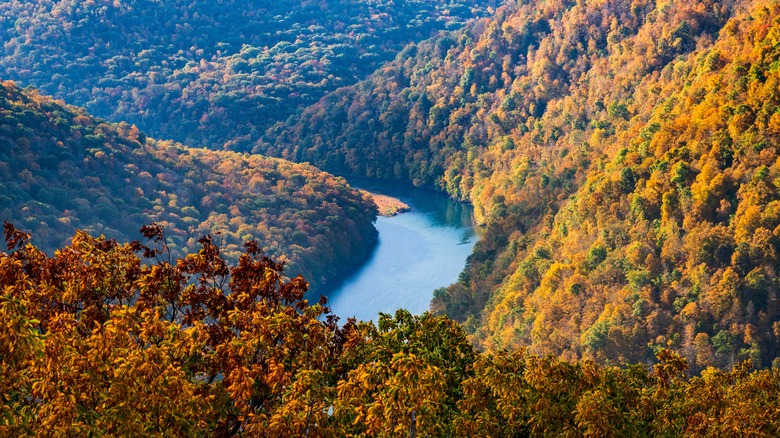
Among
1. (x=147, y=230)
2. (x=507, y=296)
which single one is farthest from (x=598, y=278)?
(x=147, y=230)

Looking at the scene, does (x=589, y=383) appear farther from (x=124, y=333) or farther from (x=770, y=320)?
(x=770, y=320)

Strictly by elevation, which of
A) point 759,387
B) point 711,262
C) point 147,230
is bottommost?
point 711,262

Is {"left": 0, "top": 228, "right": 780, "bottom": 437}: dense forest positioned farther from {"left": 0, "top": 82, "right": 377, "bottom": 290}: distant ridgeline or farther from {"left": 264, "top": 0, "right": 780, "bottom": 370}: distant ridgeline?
{"left": 0, "top": 82, "right": 377, "bottom": 290}: distant ridgeline

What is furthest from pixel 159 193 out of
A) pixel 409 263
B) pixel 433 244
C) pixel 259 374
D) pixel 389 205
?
pixel 259 374

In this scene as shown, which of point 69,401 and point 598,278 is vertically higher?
point 69,401

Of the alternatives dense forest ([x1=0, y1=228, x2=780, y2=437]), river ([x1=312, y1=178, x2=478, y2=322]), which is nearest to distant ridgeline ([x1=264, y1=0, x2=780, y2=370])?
river ([x1=312, y1=178, x2=478, y2=322])

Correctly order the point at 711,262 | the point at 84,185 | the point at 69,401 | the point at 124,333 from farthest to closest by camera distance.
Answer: the point at 84,185, the point at 711,262, the point at 124,333, the point at 69,401

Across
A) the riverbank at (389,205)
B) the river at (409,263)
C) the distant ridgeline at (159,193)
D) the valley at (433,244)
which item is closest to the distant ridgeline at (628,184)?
the valley at (433,244)

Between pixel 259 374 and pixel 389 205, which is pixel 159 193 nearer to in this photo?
pixel 389 205
